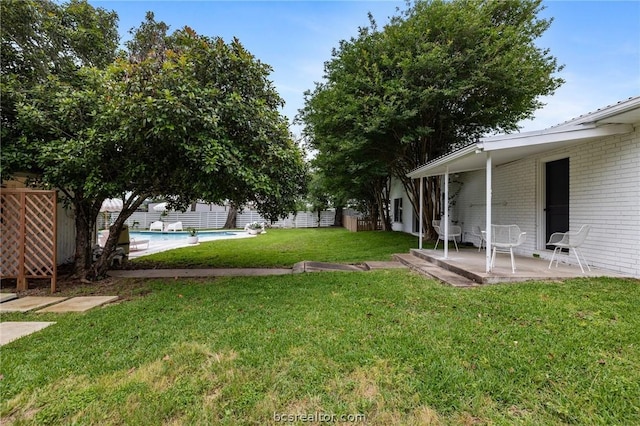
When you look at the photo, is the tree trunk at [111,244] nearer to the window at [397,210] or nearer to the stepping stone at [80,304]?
the stepping stone at [80,304]

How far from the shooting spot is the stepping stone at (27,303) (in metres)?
4.29

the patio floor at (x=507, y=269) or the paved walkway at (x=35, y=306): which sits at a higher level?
the patio floor at (x=507, y=269)

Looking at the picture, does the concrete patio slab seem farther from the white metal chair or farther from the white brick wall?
the white metal chair

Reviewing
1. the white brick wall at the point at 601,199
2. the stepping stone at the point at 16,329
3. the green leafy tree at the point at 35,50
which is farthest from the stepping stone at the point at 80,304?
the white brick wall at the point at 601,199

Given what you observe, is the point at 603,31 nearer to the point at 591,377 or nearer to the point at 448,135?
the point at 448,135

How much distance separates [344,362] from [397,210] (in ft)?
51.3

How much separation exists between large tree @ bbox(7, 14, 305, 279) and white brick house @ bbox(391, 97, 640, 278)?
3832 millimetres

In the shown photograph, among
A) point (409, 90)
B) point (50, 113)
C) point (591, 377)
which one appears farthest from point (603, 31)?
point (50, 113)

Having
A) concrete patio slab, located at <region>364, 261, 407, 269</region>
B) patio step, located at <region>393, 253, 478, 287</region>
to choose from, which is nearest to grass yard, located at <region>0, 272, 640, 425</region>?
patio step, located at <region>393, 253, 478, 287</region>

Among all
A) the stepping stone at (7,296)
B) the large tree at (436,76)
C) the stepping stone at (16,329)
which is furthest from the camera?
the large tree at (436,76)

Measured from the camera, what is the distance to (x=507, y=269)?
545cm

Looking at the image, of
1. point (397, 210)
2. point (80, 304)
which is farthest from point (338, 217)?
point (80, 304)

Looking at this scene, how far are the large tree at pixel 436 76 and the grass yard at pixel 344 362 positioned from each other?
6158 millimetres

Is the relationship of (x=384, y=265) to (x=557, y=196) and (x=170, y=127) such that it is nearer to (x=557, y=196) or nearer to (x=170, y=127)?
(x=557, y=196)
